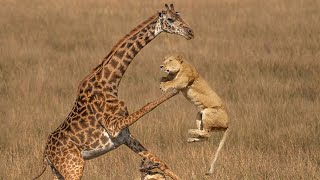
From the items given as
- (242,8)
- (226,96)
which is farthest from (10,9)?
(226,96)

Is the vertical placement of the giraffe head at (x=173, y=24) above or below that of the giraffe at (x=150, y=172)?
above

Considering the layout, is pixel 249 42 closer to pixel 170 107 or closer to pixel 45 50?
pixel 45 50

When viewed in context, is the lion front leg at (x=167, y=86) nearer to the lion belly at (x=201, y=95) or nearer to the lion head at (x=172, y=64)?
the lion head at (x=172, y=64)

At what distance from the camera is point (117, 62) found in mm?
5281

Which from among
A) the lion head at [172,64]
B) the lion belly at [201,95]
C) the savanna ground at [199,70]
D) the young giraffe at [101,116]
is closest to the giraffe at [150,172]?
the young giraffe at [101,116]

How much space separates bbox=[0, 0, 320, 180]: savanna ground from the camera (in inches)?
298

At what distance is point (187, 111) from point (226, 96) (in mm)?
1099

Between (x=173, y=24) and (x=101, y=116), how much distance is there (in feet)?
2.51

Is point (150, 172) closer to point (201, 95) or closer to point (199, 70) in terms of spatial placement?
point (201, 95)

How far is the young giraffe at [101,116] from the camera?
5.07 m

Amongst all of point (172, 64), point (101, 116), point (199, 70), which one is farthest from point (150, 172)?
point (199, 70)

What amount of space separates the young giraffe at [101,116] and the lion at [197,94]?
260mm

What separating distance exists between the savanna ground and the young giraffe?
1.70m

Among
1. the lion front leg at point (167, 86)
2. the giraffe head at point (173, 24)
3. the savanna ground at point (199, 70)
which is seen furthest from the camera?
the savanna ground at point (199, 70)
